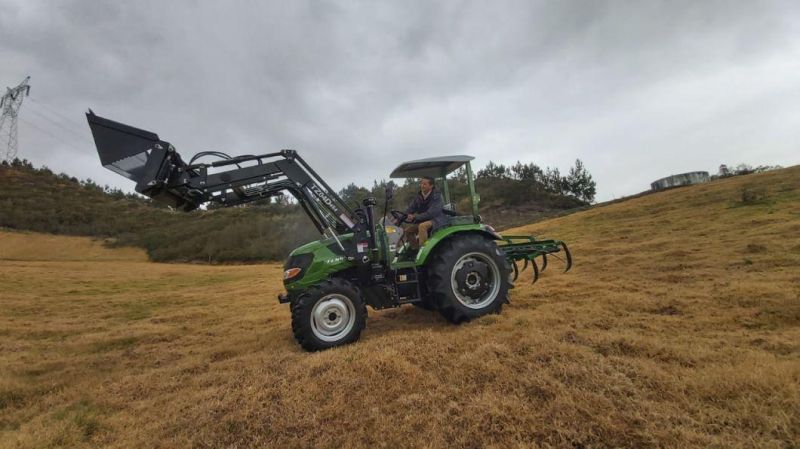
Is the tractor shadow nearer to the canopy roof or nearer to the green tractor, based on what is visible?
the green tractor

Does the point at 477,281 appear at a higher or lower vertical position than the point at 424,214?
lower

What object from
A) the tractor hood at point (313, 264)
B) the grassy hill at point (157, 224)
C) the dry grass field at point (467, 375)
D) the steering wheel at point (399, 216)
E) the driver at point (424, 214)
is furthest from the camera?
the grassy hill at point (157, 224)

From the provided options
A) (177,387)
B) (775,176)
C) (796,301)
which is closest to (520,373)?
(177,387)

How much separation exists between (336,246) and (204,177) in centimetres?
179

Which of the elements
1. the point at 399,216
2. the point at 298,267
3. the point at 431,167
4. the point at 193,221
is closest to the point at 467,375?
the point at 298,267

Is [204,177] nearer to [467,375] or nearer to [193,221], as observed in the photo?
[467,375]

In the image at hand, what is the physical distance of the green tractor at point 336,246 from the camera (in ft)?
13.9

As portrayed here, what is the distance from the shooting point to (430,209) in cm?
518

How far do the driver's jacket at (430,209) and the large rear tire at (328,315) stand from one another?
4.82 feet

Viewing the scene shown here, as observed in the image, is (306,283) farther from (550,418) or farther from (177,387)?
(550,418)

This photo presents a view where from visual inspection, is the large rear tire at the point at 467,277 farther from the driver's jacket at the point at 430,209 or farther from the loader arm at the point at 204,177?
the loader arm at the point at 204,177

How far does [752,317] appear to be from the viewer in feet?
13.2

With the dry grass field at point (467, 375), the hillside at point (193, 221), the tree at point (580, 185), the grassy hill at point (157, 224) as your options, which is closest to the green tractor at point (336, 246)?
the dry grass field at point (467, 375)

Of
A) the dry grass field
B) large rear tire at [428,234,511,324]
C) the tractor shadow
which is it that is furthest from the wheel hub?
the tractor shadow
